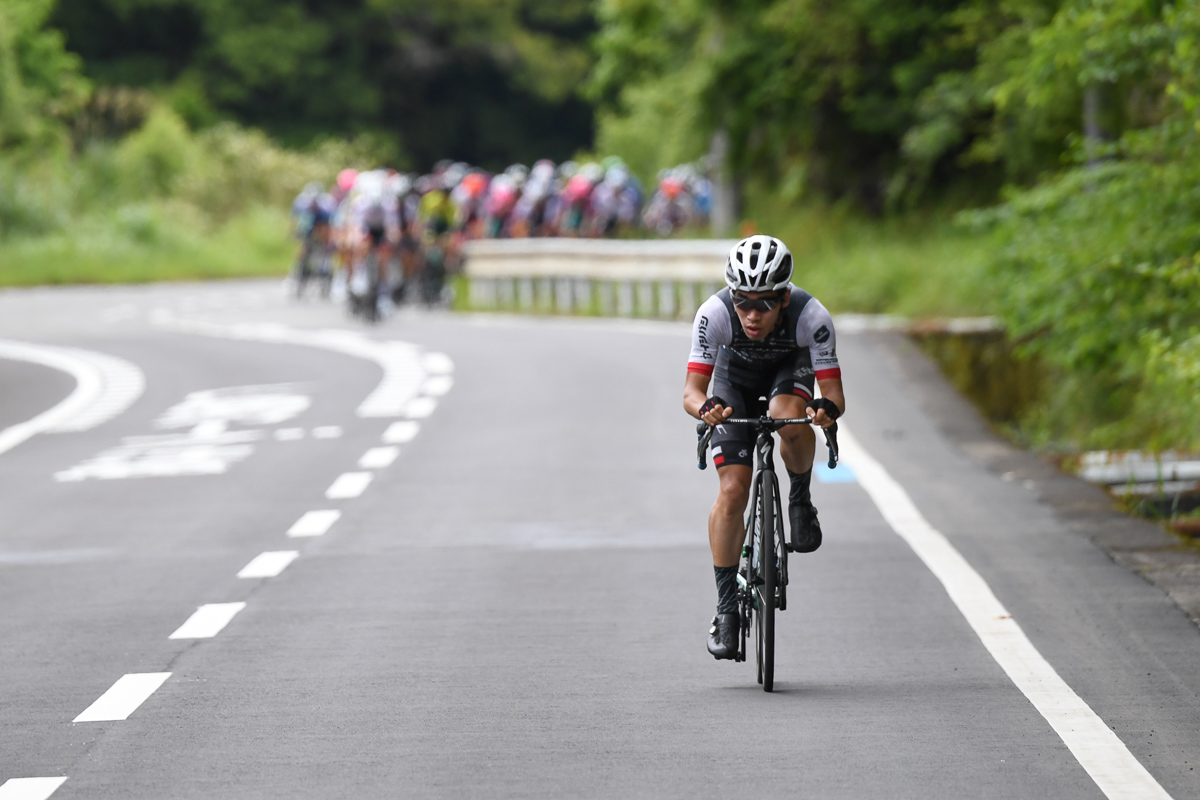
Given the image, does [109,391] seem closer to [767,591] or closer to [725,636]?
[725,636]

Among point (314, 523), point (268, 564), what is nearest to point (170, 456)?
point (314, 523)

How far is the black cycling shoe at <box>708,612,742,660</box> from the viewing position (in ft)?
25.8

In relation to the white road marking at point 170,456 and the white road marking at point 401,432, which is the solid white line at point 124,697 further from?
the white road marking at point 401,432

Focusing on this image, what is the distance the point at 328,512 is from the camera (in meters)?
12.7

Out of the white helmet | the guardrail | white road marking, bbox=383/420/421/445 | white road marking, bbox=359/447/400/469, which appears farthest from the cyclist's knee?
the guardrail

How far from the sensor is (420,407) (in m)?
18.8

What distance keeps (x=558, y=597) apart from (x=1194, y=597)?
267 cm

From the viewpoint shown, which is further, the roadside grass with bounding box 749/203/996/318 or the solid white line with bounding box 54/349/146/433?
the roadside grass with bounding box 749/203/996/318

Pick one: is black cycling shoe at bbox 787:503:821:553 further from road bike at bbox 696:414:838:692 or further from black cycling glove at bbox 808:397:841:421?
black cycling glove at bbox 808:397:841:421

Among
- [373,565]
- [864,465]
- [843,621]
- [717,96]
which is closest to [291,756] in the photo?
[843,621]

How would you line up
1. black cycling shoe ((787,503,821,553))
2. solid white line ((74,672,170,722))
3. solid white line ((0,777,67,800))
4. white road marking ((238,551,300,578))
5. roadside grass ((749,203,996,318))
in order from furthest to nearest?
roadside grass ((749,203,996,318)) → white road marking ((238,551,300,578)) → black cycling shoe ((787,503,821,553)) → solid white line ((74,672,170,722)) → solid white line ((0,777,67,800))

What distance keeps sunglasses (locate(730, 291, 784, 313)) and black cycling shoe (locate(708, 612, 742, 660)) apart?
3.52ft

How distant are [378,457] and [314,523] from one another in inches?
124

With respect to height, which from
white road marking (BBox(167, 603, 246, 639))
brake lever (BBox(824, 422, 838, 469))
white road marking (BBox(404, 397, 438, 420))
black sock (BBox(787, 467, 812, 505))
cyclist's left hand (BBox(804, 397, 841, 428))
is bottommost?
white road marking (BBox(404, 397, 438, 420))
